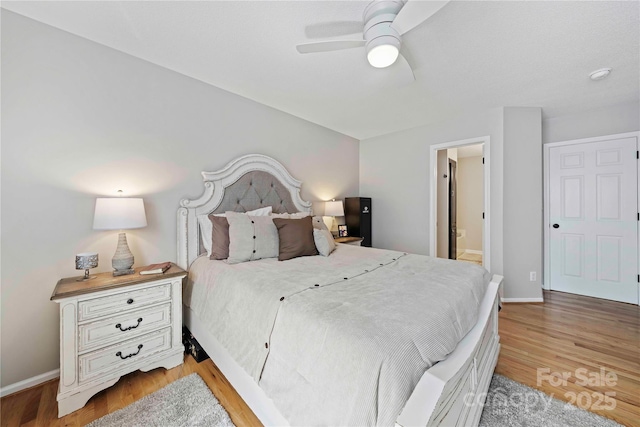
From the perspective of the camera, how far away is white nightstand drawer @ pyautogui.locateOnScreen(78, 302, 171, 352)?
1564mm

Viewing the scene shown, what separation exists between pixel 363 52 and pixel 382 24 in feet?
2.03

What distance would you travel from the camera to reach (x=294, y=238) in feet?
7.68

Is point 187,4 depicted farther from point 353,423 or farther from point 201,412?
point 201,412

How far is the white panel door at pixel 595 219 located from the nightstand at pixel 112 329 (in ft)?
15.8

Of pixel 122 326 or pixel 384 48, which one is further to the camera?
pixel 122 326

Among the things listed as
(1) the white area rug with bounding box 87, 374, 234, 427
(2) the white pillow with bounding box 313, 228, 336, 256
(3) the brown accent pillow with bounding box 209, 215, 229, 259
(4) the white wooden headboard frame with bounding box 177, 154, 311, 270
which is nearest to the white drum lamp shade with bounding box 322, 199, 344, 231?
(4) the white wooden headboard frame with bounding box 177, 154, 311, 270

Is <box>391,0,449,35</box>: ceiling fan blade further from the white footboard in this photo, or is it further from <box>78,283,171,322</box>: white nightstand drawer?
<box>78,283,171,322</box>: white nightstand drawer

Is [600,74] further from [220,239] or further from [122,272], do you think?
[122,272]

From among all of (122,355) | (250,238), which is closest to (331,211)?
(250,238)

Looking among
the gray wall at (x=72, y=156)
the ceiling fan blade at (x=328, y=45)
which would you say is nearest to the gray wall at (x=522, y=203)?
the ceiling fan blade at (x=328, y=45)

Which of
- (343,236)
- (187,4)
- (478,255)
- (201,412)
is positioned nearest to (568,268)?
(478,255)

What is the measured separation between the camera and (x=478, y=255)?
6.12m

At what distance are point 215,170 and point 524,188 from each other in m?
3.78

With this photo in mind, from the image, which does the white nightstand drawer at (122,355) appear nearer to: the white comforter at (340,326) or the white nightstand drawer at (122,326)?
the white nightstand drawer at (122,326)
